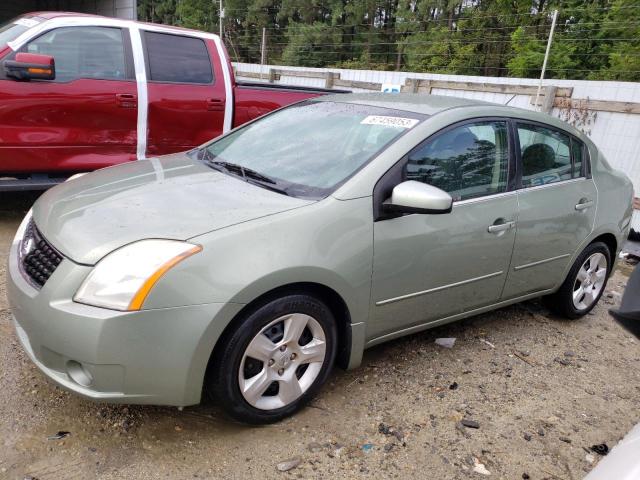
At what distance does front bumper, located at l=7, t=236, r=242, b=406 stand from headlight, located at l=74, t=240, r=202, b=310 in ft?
0.11

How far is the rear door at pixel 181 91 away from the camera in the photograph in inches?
202

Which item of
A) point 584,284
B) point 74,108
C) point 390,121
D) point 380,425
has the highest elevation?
point 390,121

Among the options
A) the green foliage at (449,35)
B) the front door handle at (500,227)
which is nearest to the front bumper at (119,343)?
the front door handle at (500,227)

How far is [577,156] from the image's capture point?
3852 mm

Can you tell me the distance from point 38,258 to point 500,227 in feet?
8.22

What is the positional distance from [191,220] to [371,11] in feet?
118

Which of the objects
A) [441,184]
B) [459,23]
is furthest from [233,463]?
[459,23]

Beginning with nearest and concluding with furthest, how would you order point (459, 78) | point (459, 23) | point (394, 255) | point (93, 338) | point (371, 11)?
1. point (93, 338)
2. point (394, 255)
3. point (459, 78)
4. point (459, 23)
5. point (371, 11)

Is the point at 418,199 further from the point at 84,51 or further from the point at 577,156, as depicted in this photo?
the point at 84,51

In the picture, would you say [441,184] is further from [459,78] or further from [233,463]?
[459,78]

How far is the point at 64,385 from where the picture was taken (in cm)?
218

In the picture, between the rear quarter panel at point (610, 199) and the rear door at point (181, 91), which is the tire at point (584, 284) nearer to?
the rear quarter panel at point (610, 199)

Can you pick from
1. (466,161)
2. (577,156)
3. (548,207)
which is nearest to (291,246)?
(466,161)

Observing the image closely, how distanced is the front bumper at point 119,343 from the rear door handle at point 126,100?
305cm
